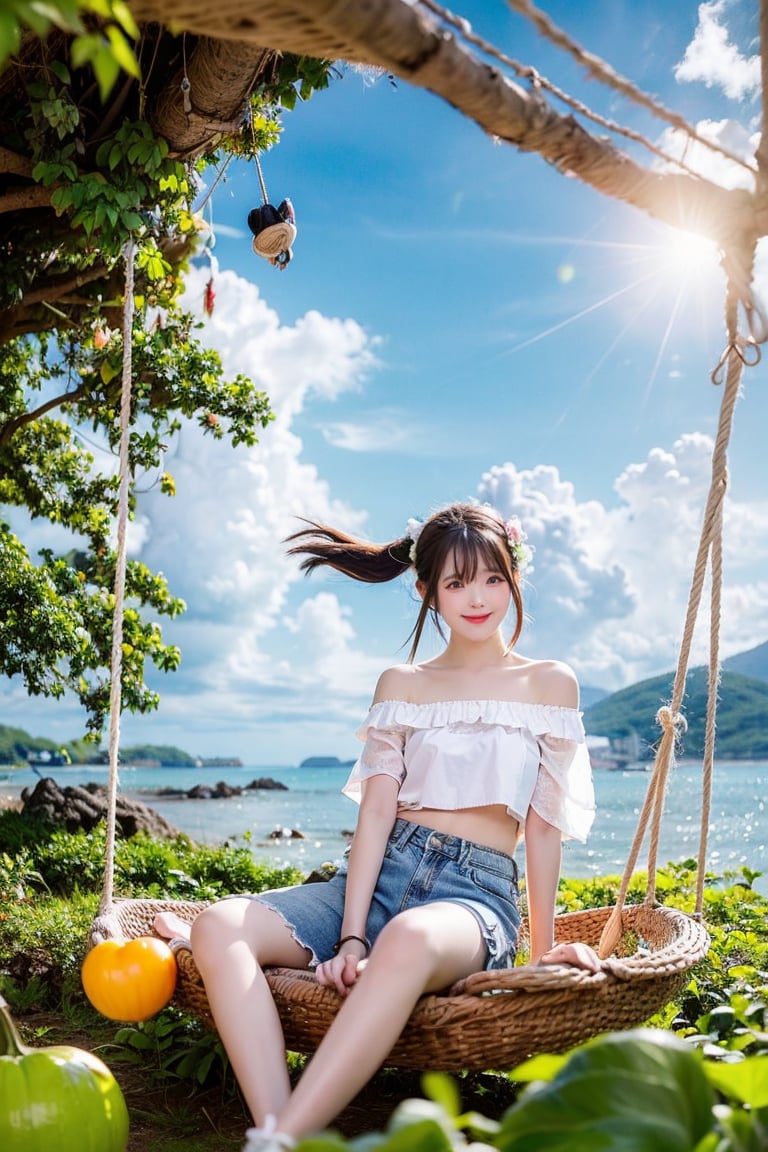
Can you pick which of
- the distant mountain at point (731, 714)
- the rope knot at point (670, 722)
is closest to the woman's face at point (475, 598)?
the rope knot at point (670, 722)

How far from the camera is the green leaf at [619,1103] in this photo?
0.78 metres

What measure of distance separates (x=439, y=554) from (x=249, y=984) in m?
1.11

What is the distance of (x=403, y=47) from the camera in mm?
1182

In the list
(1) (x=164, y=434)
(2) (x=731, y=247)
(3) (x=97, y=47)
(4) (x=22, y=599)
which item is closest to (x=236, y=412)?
(1) (x=164, y=434)

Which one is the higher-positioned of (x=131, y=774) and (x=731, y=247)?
(x=731, y=247)

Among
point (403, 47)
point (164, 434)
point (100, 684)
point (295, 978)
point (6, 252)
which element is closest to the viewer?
point (403, 47)

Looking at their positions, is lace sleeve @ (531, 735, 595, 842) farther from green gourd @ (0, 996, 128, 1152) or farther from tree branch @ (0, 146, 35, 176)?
tree branch @ (0, 146, 35, 176)

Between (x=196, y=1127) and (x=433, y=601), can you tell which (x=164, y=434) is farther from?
(x=196, y=1127)

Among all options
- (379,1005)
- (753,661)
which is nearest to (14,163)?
(379,1005)

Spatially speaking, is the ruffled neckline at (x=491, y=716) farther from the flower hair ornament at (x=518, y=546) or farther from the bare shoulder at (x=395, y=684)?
the flower hair ornament at (x=518, y=546)

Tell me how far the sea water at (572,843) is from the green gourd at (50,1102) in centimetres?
419

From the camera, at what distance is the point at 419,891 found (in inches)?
85.9

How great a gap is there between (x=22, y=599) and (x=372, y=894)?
4.00 metres

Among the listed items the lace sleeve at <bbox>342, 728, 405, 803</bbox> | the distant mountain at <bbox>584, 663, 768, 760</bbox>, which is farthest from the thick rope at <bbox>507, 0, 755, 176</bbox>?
the distant mountain at <bbox>584, 663, 768, 760</bbox>
